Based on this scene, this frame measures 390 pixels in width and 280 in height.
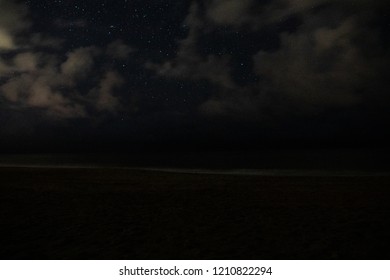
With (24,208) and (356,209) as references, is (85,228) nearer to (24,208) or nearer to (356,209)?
(24,208)

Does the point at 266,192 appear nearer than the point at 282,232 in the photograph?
No

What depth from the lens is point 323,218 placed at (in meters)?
9.16

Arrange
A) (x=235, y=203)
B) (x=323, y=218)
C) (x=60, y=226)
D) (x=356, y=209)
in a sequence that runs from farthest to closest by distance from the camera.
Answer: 1. (x=235, y=203)
2. (x=356, y=209)
3. (x=323, y=218)
4. (x=60, y=226)

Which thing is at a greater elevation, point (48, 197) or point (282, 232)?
point (48, 197)

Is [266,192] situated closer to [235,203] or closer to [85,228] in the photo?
[235,203]

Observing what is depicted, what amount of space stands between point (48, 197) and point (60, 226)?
16.4 ft

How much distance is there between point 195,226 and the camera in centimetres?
843

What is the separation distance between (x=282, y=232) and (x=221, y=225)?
1602 millimetres

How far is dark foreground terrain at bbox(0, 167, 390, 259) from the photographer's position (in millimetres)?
6605

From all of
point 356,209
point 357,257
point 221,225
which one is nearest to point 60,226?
point 221,225

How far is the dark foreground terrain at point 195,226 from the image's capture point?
260 inches

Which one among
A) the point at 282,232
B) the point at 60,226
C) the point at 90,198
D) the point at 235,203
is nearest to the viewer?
the point at 282,232
